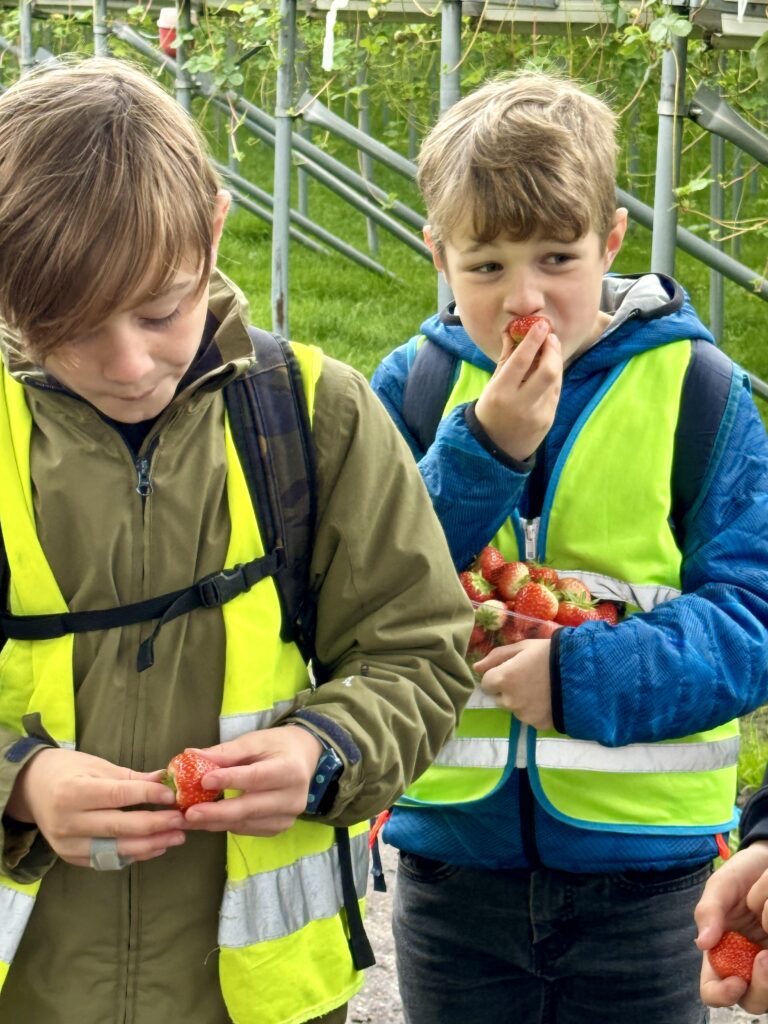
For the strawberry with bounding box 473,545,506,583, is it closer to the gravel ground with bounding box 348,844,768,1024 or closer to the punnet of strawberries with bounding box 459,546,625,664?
the punnet of strawberries with bounding box 459,546,625,664

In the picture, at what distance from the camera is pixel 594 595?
2018 millimetres

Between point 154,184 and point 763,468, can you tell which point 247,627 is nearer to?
point 154,184

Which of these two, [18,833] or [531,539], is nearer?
[18,833]

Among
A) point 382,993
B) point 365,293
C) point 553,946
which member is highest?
point 553,946

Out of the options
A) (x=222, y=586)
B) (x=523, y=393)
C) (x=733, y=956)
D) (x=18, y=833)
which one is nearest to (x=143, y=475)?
(x=222, y=586)

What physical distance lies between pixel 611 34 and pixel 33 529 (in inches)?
147

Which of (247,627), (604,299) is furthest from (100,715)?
(604,299)

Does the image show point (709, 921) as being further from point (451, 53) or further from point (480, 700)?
point (451, 53)

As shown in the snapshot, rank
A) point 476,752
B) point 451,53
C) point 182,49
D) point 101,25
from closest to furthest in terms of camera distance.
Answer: point 476,752, point 451,53, point 182,49, point 101,25

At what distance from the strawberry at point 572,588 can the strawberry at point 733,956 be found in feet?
1.54

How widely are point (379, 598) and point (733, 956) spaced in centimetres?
58

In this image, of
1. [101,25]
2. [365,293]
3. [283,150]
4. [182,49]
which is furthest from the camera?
[365,293]

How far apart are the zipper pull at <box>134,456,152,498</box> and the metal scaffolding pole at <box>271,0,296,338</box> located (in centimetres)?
426

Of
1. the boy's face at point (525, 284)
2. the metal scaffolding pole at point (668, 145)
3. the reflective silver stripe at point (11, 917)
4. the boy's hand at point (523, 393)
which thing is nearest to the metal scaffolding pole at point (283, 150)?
the metal scaffolding pole at point (668, 145)
